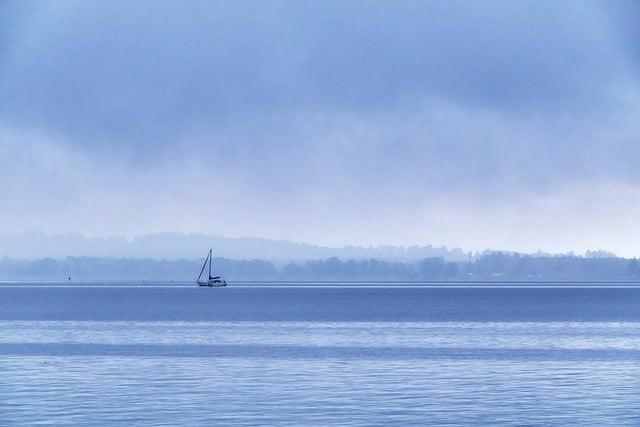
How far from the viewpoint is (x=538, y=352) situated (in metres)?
50.2

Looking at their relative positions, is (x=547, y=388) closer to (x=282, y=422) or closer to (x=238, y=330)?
(x=282, y=422)

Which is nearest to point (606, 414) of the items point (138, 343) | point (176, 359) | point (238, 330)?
point (176, 359)

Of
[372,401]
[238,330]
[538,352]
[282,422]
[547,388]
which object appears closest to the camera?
[282,422]

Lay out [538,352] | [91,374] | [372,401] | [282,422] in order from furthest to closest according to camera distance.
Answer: [538,352]
[91,374]
[372,401]
[282,422]

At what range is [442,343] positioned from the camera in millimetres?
56688

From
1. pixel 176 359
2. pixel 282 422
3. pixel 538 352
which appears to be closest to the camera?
pixel 282 422

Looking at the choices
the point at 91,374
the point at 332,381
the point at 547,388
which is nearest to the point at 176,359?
the point at 91,374

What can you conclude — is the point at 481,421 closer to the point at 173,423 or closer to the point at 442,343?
the point at 173,423

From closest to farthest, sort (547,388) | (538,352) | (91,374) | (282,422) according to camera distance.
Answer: (282,422) → (547,388) → (91,374) → (538,352)

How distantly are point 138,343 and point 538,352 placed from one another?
74.0 ft

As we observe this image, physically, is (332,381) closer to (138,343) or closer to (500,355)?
(500,355)

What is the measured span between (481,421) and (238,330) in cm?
4772

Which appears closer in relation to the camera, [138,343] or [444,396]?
[444,396]

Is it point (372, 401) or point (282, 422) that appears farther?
point (372, 401)
